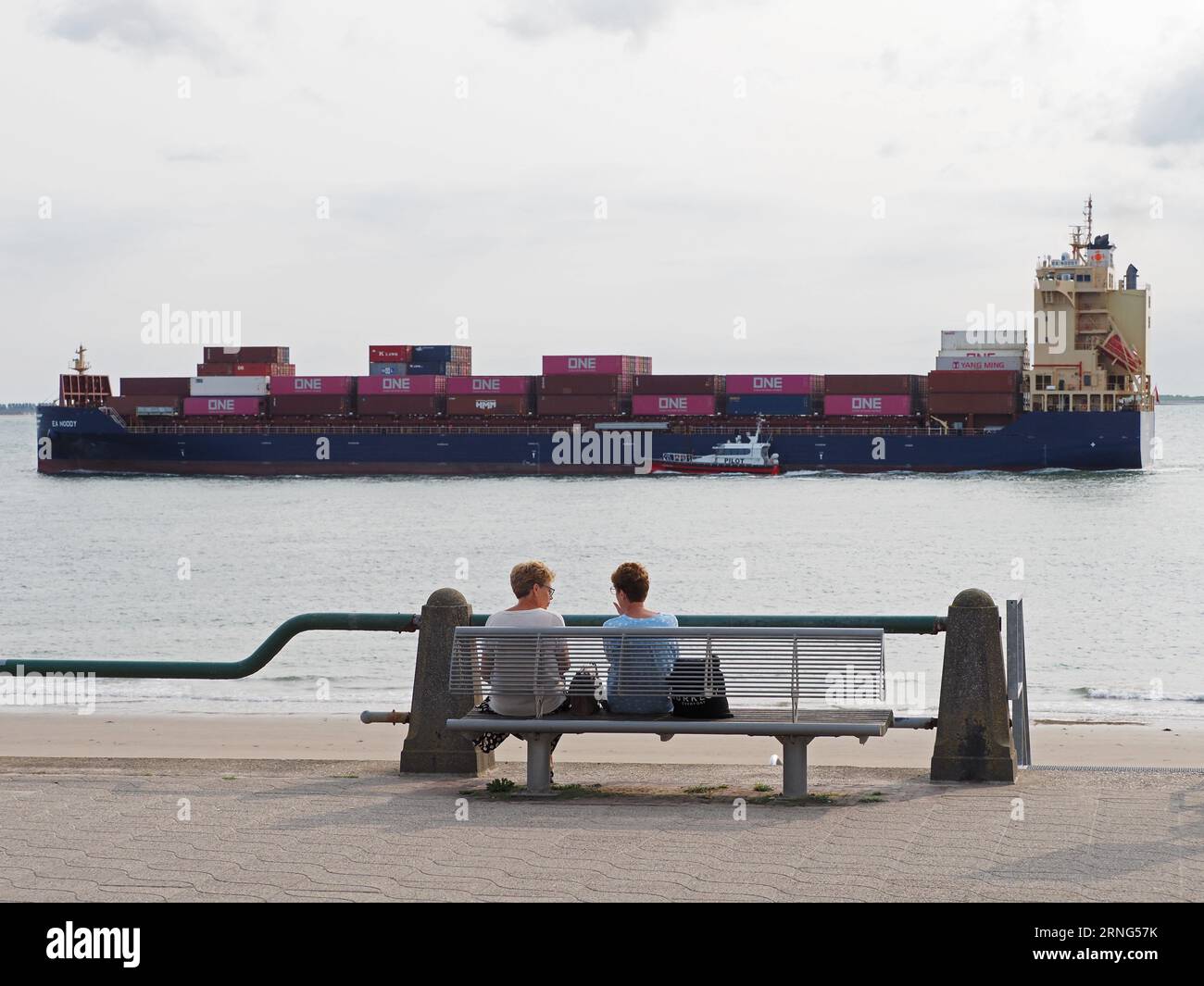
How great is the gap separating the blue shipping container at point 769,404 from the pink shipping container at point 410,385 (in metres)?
13.5

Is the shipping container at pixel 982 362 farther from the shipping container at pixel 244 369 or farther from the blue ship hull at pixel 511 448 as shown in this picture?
the shipping container at pixel 244 369

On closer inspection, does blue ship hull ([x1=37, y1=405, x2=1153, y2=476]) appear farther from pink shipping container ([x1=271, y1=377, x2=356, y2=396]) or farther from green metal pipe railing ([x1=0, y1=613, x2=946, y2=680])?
green metal pipe railing ([x1=0, y1=613, x2=946, y2=680])

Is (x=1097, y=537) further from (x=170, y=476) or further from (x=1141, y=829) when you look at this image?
(x=170, y=476)

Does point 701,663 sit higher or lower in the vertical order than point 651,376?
lower

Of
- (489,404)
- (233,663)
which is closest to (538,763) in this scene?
(233,663)

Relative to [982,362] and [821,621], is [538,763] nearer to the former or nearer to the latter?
[821,621]

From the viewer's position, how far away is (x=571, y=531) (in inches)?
1795

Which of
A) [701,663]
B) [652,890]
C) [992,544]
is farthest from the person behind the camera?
[992,544]

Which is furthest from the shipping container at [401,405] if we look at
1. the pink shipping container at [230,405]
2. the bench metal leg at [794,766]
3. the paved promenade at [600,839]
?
the bench metal leg at [794,766]

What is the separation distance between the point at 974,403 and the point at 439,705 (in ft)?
199

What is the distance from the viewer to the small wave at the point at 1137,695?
15.2 metres
